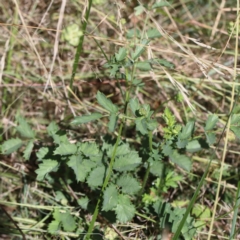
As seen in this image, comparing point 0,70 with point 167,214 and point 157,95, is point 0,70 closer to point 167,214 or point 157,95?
point 157,95

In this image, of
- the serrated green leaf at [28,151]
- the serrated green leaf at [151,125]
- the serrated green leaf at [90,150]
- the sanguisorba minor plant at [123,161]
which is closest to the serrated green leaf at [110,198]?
the sanguisorba minor plant at [123,161]

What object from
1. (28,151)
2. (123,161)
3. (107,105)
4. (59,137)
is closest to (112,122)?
(107,105)

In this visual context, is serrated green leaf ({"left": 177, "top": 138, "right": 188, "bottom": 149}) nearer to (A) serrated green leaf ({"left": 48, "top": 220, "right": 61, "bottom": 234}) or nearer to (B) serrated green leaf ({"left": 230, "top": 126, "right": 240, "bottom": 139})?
(B) serrated green leaf ({"left": 230, "top": 126, "right": 240, "bottom": 139})

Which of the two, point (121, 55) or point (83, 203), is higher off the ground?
point (121, 55)

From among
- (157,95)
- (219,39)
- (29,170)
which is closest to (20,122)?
(29,170)

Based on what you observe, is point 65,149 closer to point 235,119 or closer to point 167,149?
point 167,149

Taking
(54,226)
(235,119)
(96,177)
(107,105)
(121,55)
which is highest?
(121,55)
